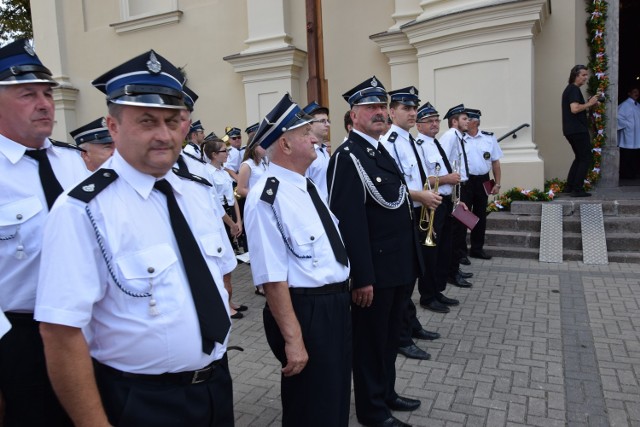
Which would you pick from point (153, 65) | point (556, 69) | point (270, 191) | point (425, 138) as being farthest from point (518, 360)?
point (556, 69)

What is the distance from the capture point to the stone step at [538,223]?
24.7 ft

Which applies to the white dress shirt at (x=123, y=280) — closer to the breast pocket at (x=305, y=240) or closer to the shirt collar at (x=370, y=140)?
the breast pocket at (x=305, y=240)

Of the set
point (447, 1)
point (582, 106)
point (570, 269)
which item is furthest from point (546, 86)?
point (570, 269)

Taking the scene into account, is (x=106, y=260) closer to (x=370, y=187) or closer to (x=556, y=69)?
(x=370, y=187)

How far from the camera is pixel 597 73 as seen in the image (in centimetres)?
913

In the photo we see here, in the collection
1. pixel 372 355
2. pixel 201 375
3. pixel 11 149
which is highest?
pixel 11 149

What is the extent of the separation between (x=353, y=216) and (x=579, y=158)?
6.86 meters

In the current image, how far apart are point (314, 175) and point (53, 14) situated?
13.3 metres

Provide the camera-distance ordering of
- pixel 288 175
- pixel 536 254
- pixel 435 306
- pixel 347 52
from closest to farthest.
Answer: pixel 288 175 → pixel 435 306 → pixel 536 254 → pixel 347 52

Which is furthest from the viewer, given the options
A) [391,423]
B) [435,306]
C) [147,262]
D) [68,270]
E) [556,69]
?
[556,69]

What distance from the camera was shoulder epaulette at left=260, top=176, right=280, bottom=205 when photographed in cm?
248

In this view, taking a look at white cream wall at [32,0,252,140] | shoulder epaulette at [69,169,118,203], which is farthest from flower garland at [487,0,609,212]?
shoulder epaulette at [69,169,118,203]

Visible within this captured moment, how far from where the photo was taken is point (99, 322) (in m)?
1.63

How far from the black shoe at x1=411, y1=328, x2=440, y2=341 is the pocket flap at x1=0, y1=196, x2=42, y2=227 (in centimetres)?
361
